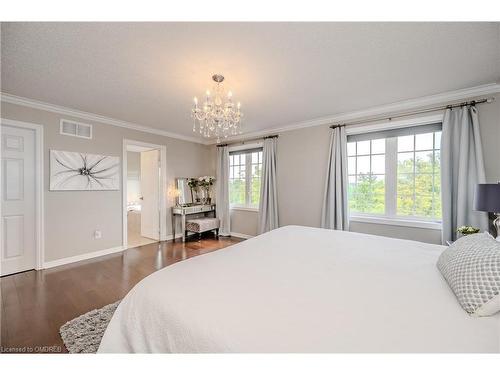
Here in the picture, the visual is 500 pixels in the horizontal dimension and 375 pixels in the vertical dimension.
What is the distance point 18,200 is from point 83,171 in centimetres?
82

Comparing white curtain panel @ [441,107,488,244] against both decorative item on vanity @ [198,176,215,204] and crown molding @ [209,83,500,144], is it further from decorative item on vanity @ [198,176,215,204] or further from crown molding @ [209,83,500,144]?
decorative item on vanity @ [198,176,215,204]

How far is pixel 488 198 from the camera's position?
6.29 ft

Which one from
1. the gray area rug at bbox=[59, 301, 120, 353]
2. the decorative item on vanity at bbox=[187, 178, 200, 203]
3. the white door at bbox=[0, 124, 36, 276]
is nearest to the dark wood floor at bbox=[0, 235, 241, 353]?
the gray area rug at bbox=[59, 301, 120, 353]

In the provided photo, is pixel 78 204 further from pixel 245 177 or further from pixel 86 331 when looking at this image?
pixel 245 177

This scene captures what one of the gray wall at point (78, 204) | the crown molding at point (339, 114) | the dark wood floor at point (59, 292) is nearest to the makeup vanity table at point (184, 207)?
the dark wood floor at point (59, 292)

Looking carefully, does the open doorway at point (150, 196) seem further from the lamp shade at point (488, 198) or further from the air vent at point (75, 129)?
the lamp shade at point (488, 198)

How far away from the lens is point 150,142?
4242 mm

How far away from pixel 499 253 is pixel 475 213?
209 centimetres

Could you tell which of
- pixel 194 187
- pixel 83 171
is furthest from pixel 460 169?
pixel 83 171

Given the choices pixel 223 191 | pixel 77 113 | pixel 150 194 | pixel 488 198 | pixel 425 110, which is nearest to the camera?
pixel 488 198

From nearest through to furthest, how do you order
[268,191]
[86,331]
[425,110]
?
[86,331], [425,110], [268,191]

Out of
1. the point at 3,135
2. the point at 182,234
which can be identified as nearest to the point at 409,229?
the point at 182,234

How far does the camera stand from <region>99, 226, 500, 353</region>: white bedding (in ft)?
2.39

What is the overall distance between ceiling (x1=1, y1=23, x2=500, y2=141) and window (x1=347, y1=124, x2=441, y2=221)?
23.3 inches
